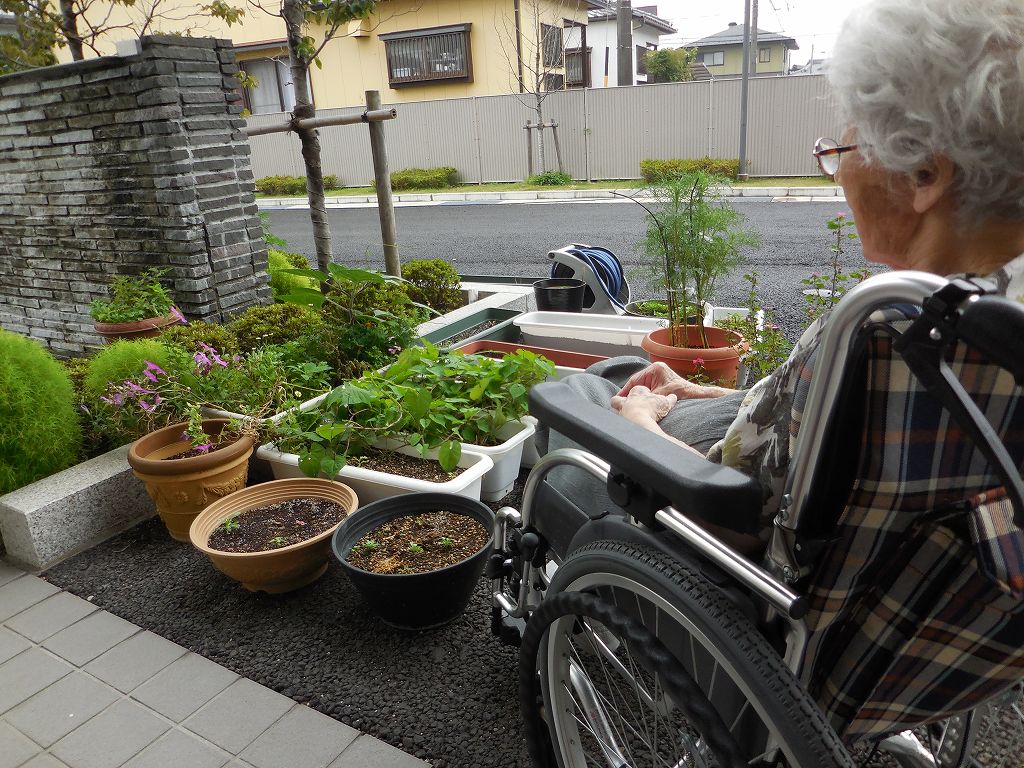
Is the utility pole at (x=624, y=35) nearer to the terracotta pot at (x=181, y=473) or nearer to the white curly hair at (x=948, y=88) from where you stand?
the terracotta pot at (x=181, y=473)

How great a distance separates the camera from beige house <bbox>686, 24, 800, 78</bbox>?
34.8 meters

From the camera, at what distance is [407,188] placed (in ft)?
50.3

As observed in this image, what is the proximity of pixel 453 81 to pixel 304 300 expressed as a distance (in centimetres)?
1546

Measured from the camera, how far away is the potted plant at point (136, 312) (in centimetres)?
326

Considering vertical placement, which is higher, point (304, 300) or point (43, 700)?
point (304, 300)

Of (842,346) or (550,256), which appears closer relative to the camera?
(842,346)

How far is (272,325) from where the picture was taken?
3.43m

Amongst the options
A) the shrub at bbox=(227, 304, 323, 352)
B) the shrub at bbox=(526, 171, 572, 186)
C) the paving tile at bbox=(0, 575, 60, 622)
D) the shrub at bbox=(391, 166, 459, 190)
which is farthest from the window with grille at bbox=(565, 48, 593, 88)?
the paving tile at bbox=(0, 575, 60, 622)

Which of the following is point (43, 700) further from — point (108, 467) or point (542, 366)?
point (542, 366)

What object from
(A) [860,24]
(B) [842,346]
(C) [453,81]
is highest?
(C) [453,81]

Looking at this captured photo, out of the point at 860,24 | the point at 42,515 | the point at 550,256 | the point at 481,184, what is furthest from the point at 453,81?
the point at 860,24

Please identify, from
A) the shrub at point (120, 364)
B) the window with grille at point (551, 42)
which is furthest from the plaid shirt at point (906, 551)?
the window with grille at point (551, 42)

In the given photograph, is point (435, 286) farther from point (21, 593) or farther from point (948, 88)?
point (948, 88)

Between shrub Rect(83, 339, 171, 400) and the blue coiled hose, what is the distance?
230cm
